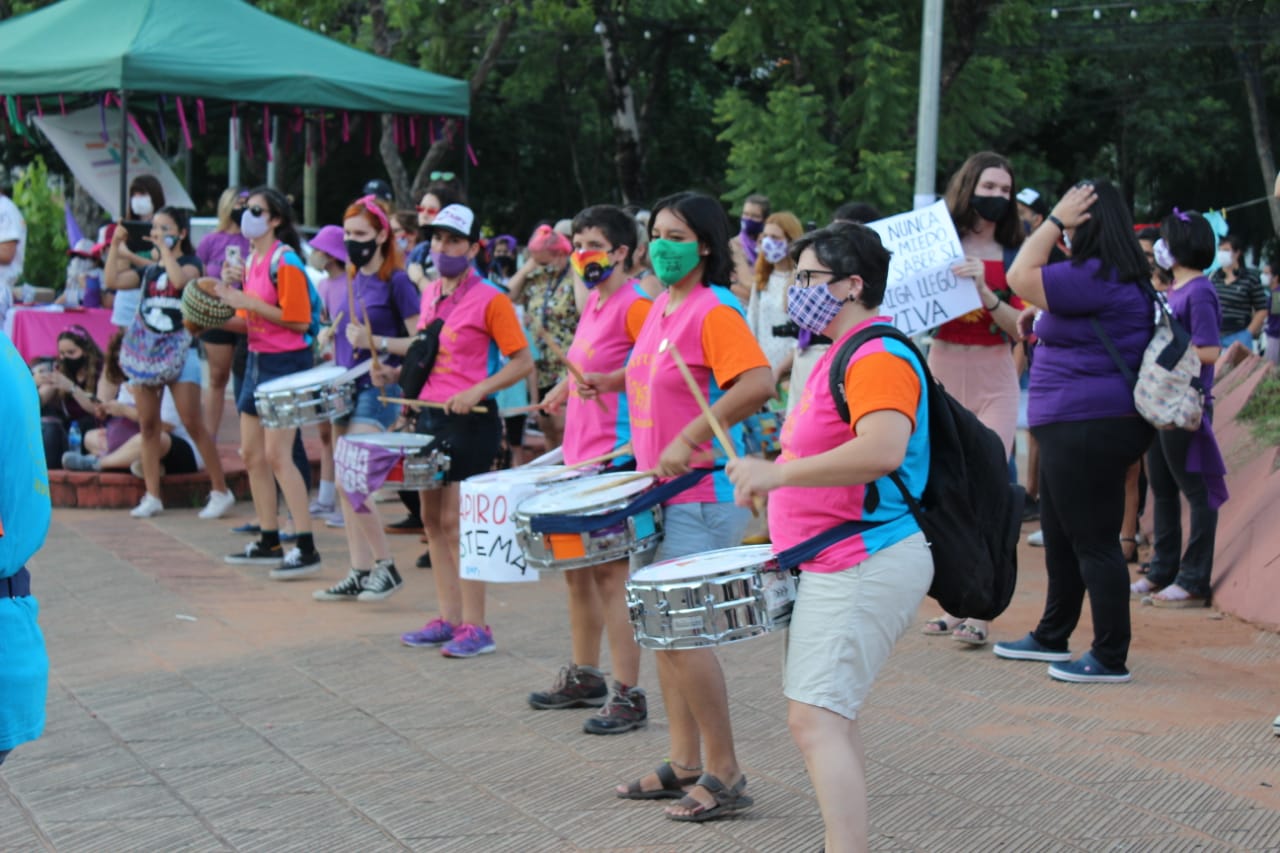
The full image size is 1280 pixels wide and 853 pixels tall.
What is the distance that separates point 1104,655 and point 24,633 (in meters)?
4.50

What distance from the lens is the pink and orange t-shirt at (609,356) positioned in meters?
5.55

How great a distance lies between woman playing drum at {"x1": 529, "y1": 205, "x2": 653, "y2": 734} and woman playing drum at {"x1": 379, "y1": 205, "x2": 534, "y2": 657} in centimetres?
96

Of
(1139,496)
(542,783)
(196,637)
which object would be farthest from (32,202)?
(542,783)

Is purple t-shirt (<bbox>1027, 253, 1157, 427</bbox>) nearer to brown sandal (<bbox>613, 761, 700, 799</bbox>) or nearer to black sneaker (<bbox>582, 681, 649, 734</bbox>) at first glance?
black sneaker (<bbox>582, 681, 649, 734</bbox>)

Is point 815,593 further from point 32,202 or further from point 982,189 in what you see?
point 32,202

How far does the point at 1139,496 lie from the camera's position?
30.3ft

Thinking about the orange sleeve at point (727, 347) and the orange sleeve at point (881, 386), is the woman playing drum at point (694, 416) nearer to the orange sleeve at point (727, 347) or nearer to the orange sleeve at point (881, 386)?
the orange sleeve at point (727, 347)

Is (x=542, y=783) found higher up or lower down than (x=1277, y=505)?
lower down

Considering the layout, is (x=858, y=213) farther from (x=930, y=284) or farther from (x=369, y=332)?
(x=369, y=332)

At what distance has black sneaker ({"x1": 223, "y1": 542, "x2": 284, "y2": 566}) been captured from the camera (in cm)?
892

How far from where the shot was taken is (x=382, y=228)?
7.91 metres

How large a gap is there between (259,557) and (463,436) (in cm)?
280

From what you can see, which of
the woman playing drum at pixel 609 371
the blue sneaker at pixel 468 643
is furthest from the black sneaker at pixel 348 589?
the woman playing drum at pixel 609 371

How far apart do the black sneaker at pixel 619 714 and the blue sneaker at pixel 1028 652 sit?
6.28ft
